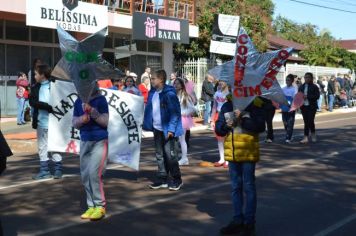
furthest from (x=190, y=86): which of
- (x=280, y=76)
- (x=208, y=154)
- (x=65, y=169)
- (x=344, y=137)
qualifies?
(x=280, y=76)

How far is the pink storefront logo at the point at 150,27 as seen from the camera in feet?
80.6

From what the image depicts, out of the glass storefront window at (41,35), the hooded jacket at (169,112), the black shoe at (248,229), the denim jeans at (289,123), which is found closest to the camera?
the black shoe at (248,229)

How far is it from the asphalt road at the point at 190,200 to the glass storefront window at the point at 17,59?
32.1 feet

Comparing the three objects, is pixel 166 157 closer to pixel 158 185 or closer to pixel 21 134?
pixel 158 185

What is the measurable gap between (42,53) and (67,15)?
245 cm

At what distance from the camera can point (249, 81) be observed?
20.9 feet

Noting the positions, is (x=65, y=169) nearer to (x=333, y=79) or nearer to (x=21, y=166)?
(x=21, y=166)

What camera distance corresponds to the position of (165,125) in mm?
8875

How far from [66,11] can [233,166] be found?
51.9ft

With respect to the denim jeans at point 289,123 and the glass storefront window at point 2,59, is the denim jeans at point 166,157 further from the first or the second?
the glass storefront window at point 2,59

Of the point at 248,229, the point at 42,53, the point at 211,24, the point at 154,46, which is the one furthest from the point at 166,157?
the point at 211,24

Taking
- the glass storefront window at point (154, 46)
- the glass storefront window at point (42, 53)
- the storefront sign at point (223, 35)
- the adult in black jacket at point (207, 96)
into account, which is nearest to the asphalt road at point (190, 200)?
the adult in black jacket at point (207, 96)

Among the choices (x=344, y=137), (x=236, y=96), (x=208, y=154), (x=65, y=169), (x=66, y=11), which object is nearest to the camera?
(x=236, y=96)

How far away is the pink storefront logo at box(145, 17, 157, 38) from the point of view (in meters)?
24.6
